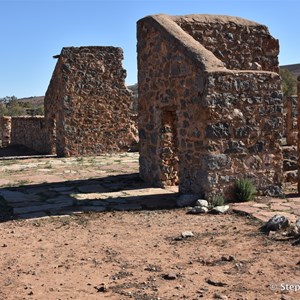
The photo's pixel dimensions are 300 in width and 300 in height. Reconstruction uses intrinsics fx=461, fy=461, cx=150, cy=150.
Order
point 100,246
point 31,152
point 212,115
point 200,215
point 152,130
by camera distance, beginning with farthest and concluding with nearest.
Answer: point 31,152, point 152,130, point 212,115, point 200,215, point 100,246

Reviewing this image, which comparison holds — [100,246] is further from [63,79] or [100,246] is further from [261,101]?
[63,79]

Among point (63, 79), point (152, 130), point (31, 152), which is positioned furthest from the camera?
point (31, 152)

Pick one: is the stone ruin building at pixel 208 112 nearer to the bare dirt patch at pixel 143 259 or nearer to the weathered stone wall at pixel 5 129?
the bare dirt patch at pixel 143 259

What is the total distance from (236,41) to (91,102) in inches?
325

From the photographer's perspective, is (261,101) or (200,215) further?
(261,101)

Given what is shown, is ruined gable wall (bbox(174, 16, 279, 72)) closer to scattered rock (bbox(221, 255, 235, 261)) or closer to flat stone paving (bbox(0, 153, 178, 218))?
flat stone paving (bbox(0, 153, 178, 218))

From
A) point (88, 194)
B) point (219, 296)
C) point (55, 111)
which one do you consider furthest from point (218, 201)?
point (55, 111)

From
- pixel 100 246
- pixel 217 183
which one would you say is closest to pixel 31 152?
pixel 217 183

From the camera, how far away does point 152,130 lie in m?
9.17

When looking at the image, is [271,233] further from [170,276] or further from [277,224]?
[170,276]

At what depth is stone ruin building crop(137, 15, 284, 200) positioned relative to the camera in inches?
277

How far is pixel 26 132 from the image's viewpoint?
69.3 feet

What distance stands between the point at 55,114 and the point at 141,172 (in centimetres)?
825

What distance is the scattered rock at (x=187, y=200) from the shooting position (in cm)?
712
